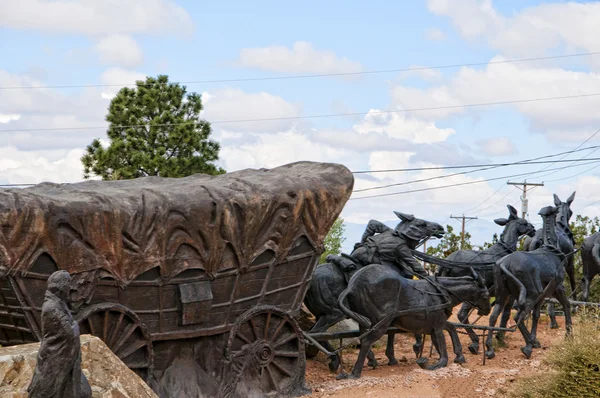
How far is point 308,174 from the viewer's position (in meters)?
13.3

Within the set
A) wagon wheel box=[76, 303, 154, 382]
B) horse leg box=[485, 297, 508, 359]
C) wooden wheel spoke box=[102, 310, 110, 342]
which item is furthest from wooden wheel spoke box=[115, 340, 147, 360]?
horse leg box=[485, 297, 508, 359]

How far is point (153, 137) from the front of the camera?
93.0 ft

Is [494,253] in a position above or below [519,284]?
above

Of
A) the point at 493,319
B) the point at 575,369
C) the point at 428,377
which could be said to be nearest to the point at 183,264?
the point at 428,377

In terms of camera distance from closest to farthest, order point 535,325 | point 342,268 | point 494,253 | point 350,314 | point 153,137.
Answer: point 350,314 < point 342,268 < point 535,325 < point 494,253 < point 153,137

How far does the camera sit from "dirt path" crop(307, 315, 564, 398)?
42.1 feet

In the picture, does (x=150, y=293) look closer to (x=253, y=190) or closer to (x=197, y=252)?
(x=197, y=252)

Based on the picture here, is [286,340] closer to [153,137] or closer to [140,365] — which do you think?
[140,365]

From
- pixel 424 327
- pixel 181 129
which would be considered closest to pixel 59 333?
pixel 424 327

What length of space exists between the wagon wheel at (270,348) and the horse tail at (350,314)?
852mm

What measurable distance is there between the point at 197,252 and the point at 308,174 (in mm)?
2463

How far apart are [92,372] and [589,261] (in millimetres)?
13493

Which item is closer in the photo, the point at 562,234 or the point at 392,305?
the point at 392,305

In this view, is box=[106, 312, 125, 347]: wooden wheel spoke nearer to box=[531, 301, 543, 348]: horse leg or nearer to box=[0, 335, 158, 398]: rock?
box=[0, 335, 158, 398]: rock
